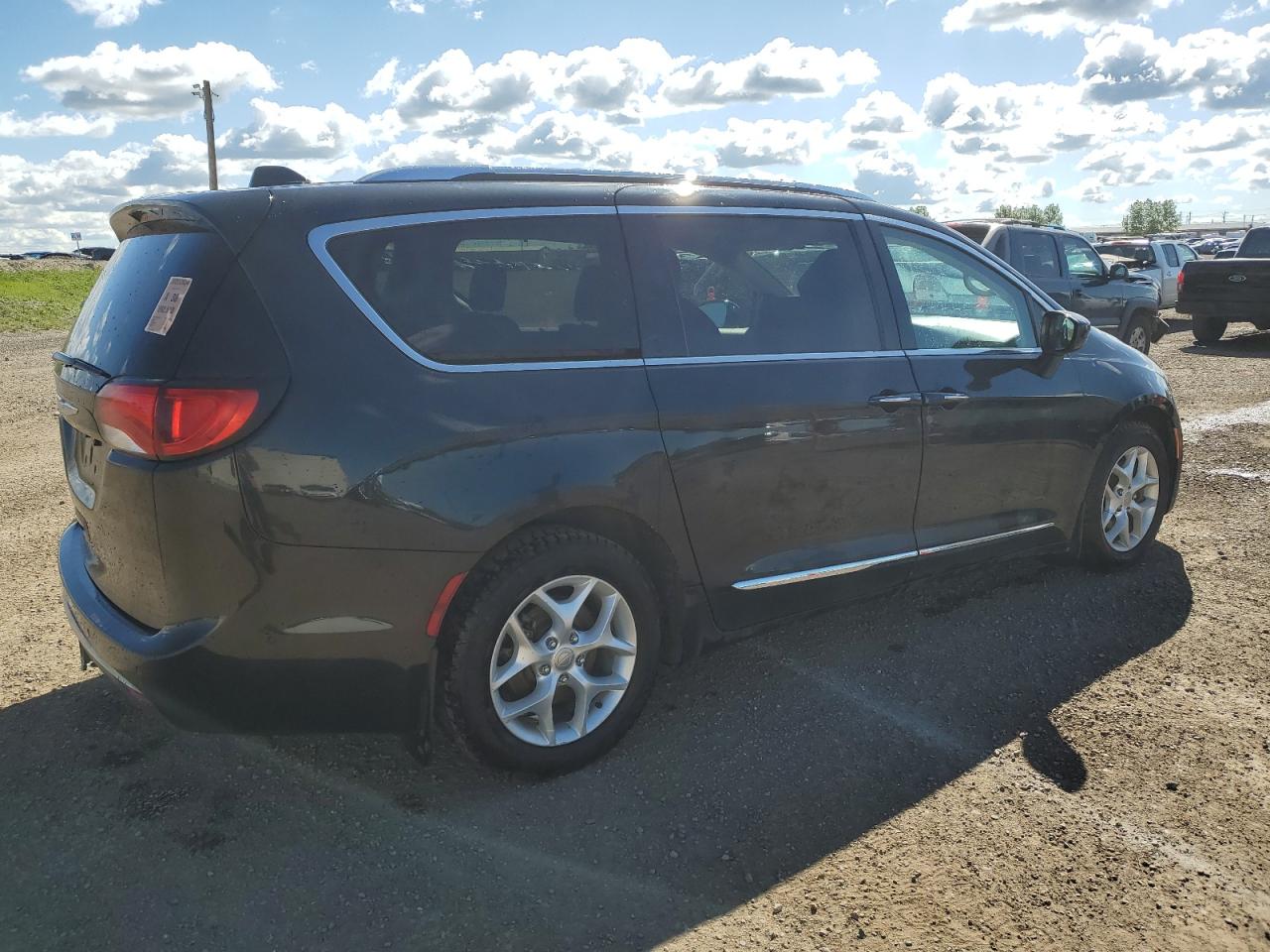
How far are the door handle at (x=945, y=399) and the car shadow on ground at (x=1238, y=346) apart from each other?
13079mm

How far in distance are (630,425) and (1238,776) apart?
7.28ft

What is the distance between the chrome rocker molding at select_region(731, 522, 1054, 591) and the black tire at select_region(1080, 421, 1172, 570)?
1.87 ft

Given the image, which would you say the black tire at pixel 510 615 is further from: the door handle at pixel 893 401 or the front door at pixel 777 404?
the door handle at pixel 893 401

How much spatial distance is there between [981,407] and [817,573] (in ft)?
3.57

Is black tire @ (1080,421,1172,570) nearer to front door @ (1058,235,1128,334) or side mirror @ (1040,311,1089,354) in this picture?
side mirror @ (1040,311,1089,354)

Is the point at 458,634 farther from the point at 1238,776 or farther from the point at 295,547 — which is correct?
the point at 1238,776

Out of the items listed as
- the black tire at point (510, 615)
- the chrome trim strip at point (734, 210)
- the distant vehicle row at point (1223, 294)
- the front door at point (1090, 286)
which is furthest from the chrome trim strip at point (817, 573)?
the distant vehicle row at point (1223, 294)

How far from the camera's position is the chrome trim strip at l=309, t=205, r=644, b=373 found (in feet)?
9.36

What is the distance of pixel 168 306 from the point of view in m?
2.78

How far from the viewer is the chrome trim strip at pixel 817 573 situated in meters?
3.62

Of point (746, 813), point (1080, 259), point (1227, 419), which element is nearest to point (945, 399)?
point (746, 813)

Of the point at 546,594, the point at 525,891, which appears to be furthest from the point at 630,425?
the point at 525,891

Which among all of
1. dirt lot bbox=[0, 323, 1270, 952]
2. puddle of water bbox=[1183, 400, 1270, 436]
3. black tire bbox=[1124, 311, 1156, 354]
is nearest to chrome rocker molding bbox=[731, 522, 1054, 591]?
dirt lot bbox=[0, 323, 1270, 952]

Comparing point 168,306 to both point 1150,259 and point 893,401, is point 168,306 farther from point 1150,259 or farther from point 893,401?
point 1150,259
